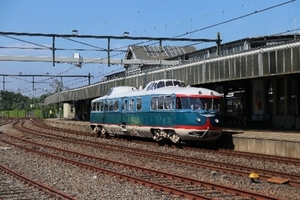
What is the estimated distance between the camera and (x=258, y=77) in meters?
21.2

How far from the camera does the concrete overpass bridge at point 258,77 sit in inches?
763

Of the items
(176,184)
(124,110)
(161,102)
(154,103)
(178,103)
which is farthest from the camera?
(124,110)

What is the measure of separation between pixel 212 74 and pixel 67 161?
1028 centimetres

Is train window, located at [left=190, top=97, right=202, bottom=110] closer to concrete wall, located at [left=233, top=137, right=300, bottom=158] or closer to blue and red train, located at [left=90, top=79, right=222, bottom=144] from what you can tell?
blue and red train, located at [left=90, top=79, right=222, bottom=144]

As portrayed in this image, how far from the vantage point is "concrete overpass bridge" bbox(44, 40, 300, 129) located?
19391 millimetres

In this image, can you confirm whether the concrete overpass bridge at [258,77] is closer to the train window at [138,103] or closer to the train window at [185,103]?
the train window at [185,103]

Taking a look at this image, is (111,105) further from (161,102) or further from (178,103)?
(178,103)

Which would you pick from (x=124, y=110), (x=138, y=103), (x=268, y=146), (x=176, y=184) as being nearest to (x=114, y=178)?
(x=176, y=184)

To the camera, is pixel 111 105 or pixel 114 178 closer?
pixel 114 178

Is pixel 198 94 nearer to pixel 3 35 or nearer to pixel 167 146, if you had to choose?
pixel 167 146

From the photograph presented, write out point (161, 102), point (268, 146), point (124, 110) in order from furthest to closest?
point (124, 110), point (161, 102), point (268, 146)

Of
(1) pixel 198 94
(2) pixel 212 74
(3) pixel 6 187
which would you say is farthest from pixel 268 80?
(3) pixel 6 187

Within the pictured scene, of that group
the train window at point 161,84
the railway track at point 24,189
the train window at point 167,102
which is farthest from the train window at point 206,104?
the railway track at point 24,189

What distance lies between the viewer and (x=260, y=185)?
1111 centimetres
